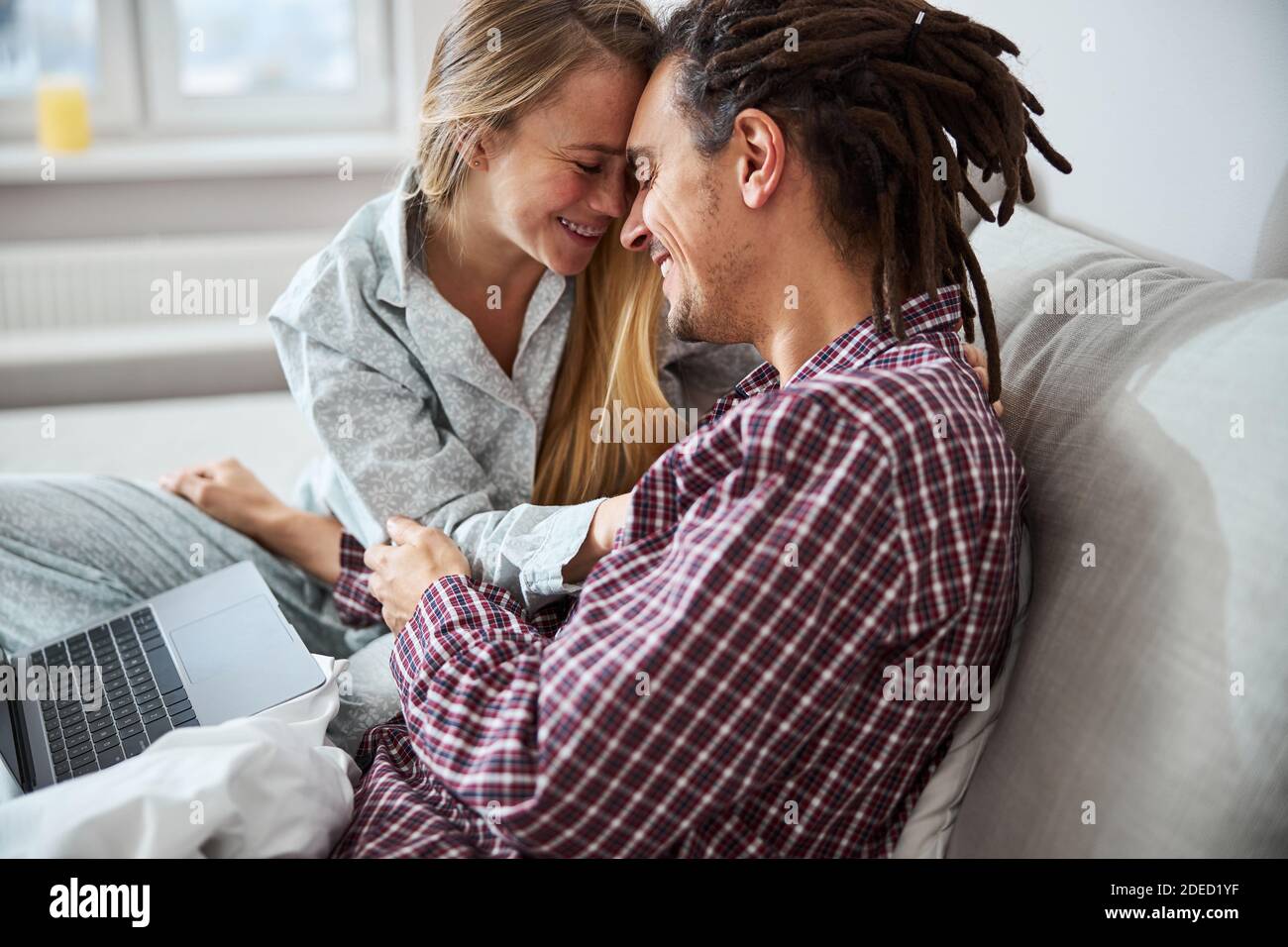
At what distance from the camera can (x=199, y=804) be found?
2.56ft

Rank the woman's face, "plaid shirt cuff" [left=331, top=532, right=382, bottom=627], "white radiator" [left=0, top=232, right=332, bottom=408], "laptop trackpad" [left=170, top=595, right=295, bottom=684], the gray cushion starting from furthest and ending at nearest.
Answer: "white radiator" [left=0, top=232, right=332, bottom=408]
"plaid shirt cuff" [left=331, top=532, right=382, bottom=627]
the woman's face
"laptop trackpad" [left=170, top=595, right=295, bottom=684]
the gray cushion

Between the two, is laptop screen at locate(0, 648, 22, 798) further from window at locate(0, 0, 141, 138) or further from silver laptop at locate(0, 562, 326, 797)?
window at locate(0, 0, 141, 138)

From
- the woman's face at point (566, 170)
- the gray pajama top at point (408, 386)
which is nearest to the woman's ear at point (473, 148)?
the woman's face at point (566, 170)

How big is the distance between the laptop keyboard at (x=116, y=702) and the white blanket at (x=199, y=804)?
239 millimetres

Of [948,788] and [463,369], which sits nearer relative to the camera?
[948,788]

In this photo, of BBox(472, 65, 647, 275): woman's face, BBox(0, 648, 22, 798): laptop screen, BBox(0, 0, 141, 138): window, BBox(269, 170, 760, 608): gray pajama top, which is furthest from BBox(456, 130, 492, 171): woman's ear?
BBox(0, 0, 141, 138): window

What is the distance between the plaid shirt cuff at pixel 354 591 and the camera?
4.61 ft

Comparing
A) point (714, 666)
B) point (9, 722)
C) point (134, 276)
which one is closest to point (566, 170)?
Result: point (714, 666)

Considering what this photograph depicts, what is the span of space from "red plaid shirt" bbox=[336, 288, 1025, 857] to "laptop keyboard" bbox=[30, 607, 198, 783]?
0.30 meters

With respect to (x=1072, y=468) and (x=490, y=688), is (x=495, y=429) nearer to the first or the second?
(x=490, y=688)

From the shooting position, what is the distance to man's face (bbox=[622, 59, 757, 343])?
1.07m

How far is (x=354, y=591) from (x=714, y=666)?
2.49 ft

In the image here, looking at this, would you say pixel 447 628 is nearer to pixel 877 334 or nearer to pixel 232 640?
pixel 232 640

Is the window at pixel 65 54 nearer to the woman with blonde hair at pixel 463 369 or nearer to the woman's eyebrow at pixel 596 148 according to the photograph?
the woman with blonde hair at pixel 463 369
